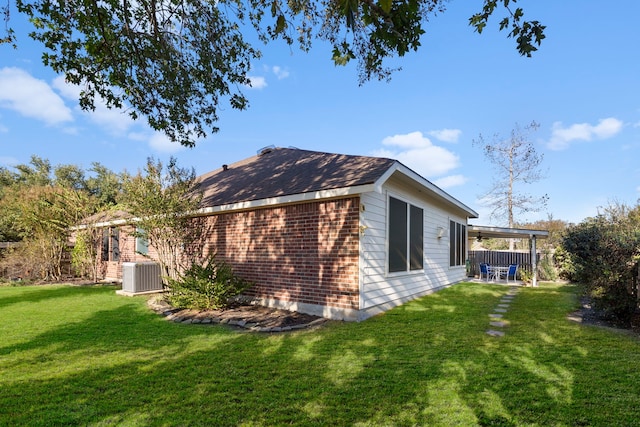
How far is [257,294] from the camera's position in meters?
7.77

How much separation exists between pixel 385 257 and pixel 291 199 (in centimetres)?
239

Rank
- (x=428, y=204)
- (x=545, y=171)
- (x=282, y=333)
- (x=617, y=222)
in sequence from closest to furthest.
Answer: (x=282, y=333), (x=617, y=222), (x=428, y=204), (x=545, y=171)

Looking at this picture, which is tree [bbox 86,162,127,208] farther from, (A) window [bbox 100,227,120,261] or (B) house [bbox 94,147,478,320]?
(B) house [bbox 94,147,478,320]

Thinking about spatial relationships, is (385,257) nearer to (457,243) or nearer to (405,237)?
(405,237)

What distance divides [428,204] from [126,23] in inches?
324

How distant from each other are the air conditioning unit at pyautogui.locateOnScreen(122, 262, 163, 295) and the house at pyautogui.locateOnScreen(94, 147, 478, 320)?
2234mm

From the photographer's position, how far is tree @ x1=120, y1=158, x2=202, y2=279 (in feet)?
24.8

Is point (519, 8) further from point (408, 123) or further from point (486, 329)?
point (408, 123)

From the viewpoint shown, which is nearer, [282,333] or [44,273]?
[282,333]

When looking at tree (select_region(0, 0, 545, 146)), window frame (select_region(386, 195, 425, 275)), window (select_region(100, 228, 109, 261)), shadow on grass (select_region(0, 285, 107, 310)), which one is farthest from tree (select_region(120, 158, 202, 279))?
window (select_region(100, 228, 109, 261))

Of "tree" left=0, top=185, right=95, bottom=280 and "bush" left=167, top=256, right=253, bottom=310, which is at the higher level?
"tree" left=0, top=185, right=95, bottom=280

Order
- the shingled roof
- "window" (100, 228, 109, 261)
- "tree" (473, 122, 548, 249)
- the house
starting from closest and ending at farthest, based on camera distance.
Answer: the house → the shingled roof → "window" (100, 228, 109, 261) → "tree" (473, 122, 548, 249)

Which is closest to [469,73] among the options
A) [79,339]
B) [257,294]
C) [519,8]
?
[519,8]

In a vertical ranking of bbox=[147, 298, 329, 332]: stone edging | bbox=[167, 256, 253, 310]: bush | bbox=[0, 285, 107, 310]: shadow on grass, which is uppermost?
bbox=[167, 256, 253, 310]: bush
